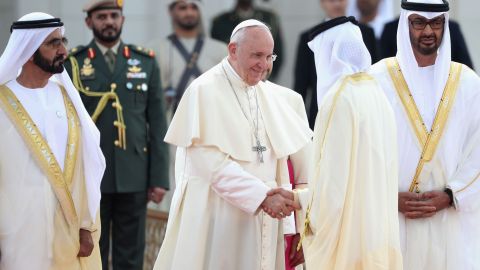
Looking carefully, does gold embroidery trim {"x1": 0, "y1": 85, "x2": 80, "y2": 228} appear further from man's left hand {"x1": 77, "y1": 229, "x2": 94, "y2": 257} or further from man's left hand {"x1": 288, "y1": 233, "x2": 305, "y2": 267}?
man's left hand {"x1": 288, "y1": 233, "x2": 305, "y2": 267}

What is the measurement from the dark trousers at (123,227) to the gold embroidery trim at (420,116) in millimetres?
2767

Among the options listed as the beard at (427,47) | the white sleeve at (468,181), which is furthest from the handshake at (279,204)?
the beard at (427,47)

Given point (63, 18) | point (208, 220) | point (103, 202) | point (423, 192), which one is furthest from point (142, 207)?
point (63, 18)

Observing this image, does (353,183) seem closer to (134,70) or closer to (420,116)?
(420,116)

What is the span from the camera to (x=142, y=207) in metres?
10.9

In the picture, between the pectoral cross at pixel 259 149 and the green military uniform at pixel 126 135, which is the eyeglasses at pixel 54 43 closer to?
the pectoral cross at pixel 259 149

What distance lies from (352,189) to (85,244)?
1.97 metres

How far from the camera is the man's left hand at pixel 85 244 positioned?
8844mm

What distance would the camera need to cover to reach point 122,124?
35.0 ft

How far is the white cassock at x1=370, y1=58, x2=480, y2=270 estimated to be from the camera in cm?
866

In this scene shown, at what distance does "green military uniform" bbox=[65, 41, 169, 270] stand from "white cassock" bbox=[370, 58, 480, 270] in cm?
268

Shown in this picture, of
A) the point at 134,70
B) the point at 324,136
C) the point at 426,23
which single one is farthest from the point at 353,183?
the point at 134,70

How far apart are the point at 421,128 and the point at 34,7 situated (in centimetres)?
687

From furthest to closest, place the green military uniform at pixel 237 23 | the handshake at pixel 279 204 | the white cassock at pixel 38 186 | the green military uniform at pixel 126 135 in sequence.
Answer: the green military uniform at pixel 237 23, the green military uniform at pixel 126 135, the white cassock at pixel 38 186, the handshake at pixel 279 204
